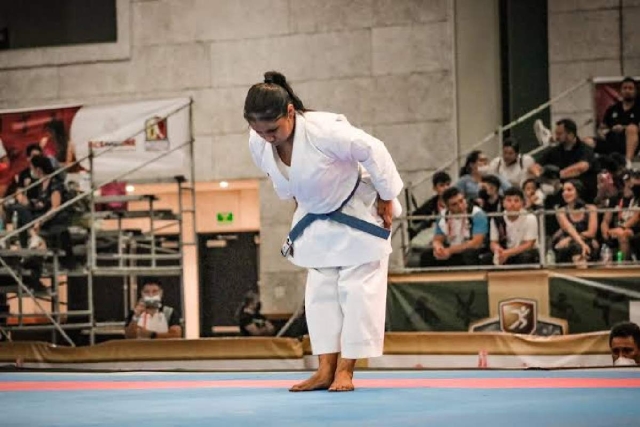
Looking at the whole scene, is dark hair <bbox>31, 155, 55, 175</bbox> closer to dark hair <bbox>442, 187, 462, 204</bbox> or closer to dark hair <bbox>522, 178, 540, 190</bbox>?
dark hair <bbox>442, 187, 462, 204</bbox>

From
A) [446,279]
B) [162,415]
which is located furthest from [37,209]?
[162,415]

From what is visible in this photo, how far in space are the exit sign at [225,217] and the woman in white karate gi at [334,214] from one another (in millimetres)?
9590

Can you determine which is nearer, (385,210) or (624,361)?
(385,210)

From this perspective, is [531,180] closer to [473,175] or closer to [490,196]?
[490,196]

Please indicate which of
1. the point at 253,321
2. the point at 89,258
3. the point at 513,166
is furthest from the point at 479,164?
the point at 89,258

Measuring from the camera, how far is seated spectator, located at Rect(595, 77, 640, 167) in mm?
9664

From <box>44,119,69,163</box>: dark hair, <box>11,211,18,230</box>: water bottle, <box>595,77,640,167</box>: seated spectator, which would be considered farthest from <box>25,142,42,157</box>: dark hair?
<box>595,77,640,167</box>: seated spectator

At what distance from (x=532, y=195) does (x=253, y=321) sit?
12.1 feet

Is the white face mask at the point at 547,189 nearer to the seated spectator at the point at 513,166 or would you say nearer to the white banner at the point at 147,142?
the seated spectator at the point at 513,166

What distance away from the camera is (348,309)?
434cm

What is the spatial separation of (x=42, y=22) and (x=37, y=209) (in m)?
2.97

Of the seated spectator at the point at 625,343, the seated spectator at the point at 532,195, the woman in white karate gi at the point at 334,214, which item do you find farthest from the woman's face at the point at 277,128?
the seated spectator at the point at 532,195

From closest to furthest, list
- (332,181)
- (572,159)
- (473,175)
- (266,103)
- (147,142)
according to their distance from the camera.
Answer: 1. (266,103)
2. (332,181)
3. (572,159)
4. (473,175)
5. (147,142)

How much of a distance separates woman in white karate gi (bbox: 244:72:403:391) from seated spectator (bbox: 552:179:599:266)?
4.43m
